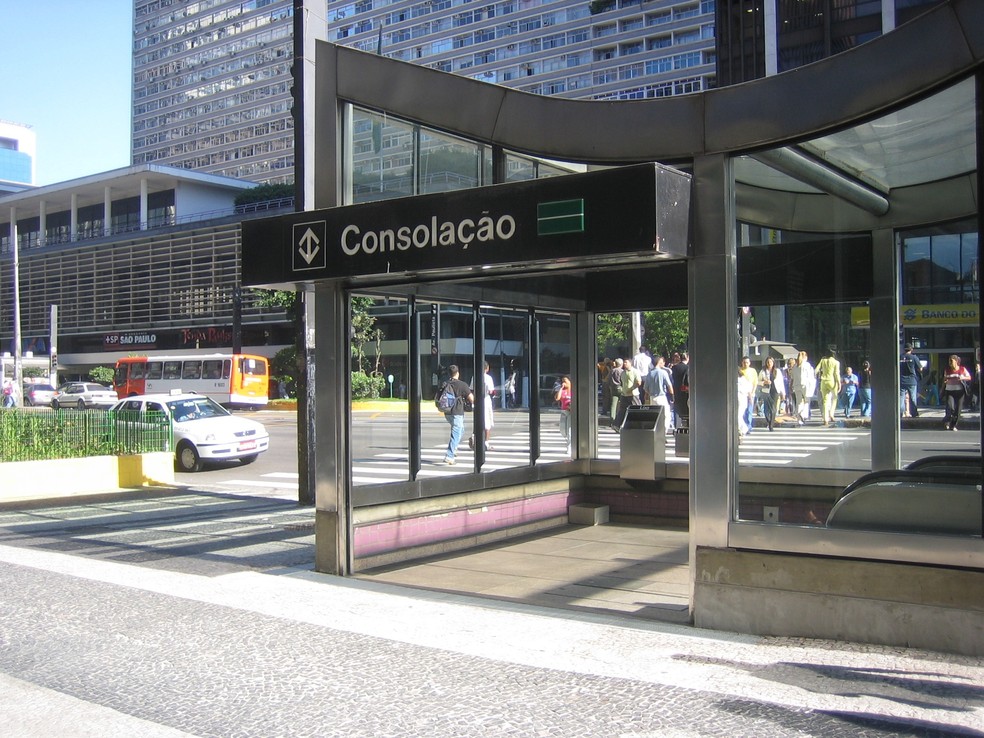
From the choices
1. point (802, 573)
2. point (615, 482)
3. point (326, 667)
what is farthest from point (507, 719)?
point (615, 482)

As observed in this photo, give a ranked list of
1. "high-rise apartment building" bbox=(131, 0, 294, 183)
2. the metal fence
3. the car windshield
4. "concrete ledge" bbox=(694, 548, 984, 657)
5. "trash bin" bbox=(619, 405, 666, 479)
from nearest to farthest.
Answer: "concrete ledge" bbox=(694, 548, 984, 657) < "trash bin" bbox=(619, 405, 666, 479) < the metal fence < the car windshield < "high-rise apartment building" bbox=(131, 0, 294, 183)

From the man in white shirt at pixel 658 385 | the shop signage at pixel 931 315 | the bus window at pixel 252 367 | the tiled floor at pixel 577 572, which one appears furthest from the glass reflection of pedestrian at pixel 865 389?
the bus window at pixel 252 367

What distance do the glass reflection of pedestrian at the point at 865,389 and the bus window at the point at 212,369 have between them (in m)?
41.1

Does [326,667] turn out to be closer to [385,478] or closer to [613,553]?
[385,478]

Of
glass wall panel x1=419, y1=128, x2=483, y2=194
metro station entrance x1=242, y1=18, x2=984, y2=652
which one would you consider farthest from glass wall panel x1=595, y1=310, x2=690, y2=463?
glass wall panel x1=419, y1=128, x2=483, y2=194

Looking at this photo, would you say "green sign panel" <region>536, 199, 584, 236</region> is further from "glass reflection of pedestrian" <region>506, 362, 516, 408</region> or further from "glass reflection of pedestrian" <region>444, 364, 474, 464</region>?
"glass reflection of pedestrian" <region>506, 362, 516, 408</region>

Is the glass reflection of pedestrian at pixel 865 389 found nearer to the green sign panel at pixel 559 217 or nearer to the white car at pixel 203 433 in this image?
the green sign panel at pixel 559 217

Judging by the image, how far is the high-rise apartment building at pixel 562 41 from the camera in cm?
8212

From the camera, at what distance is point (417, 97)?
7.49m

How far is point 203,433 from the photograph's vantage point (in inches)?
739

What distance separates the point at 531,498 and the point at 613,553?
4.49 feet

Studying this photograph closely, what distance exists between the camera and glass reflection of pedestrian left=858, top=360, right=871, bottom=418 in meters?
7.25

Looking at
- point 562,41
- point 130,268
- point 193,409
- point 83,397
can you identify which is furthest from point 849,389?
point 562,41

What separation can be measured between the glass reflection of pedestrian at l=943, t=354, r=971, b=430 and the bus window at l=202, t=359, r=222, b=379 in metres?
42.4
